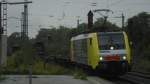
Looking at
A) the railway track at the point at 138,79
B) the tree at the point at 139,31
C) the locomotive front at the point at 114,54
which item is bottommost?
the railway track at the point at 138,79

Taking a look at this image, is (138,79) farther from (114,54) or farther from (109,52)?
(109,52)

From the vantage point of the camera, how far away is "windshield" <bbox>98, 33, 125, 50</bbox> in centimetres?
3194

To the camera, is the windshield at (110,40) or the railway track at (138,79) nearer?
the railway track at (138,79)

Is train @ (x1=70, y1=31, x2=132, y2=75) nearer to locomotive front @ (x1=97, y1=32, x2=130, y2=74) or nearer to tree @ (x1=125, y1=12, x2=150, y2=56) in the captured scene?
locomotive front @ (x1=97, y1=32, x2=130, y2=74)

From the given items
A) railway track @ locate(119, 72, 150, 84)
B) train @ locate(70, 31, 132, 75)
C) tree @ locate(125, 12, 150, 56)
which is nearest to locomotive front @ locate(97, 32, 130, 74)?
train @ locate(70, 31, 132, 75)

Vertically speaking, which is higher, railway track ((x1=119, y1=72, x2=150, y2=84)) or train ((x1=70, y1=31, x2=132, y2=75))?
train ((x1=70, y1=31, x2=132, y2=75))

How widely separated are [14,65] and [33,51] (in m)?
24.4

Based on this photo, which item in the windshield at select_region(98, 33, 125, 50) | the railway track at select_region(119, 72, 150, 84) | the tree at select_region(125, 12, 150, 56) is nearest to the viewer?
the railway track at select_region(119, 72, 150, 84)

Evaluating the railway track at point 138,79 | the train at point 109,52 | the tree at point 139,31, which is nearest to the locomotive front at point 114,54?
the train at point 109,52

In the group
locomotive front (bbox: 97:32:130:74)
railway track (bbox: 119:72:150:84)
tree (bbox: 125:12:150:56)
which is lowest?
railway track (bbox: 119:72:150:84)

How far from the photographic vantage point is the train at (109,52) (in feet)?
103

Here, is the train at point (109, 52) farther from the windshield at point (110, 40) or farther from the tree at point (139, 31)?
the tree at point (139, 31)

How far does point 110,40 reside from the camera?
1265 inches

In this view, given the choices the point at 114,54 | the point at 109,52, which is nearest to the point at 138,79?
the point at 114,54
